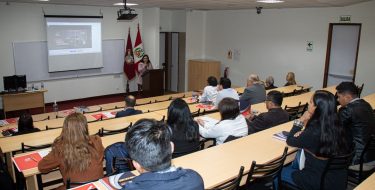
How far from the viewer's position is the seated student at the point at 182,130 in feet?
11.0

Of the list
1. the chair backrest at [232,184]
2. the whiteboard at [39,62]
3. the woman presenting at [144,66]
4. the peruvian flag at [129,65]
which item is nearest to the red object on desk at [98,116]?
the chair backrest at [232,184]

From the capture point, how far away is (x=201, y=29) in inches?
437

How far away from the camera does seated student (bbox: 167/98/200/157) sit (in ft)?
11.0

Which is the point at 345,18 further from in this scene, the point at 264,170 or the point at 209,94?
the point at 264,170

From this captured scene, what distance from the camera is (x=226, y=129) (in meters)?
3.59

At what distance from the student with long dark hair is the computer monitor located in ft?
23.6

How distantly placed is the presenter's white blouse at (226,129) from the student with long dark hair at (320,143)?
701 mm

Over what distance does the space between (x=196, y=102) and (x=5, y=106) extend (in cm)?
486

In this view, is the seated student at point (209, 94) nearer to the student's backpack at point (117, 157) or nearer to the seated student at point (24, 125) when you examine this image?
the seated student at point (24, 125)

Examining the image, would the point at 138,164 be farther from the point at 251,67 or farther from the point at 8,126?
the point at 251,67

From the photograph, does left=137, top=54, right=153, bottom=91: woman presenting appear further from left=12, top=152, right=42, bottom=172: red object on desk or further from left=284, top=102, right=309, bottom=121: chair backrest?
left=12, top=152, right=42, bottom=172: red object on desk

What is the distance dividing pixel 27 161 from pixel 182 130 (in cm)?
153

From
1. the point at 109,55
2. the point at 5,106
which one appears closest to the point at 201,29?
the point at 109,55

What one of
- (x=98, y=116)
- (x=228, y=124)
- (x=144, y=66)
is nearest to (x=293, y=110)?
(x=228, y=124)
